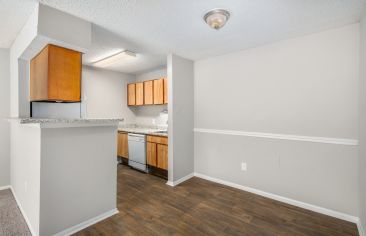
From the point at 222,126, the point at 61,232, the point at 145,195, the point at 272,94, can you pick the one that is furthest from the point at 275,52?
the point at 61,232

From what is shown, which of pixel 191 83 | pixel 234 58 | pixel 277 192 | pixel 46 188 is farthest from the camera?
pixel 191 83

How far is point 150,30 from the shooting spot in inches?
96.1

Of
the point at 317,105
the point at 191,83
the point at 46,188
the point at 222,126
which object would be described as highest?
the point at 191,83

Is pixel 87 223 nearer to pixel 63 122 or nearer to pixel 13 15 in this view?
pixel 63 122

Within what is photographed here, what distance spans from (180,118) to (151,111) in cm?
172

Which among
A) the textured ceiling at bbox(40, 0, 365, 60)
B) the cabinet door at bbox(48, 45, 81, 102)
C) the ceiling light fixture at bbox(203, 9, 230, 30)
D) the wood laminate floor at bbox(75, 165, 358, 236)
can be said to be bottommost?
the wood laminate floor at bbox(75, 165, 358, 236)

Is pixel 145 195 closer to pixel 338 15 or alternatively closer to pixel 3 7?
pixel 3 7

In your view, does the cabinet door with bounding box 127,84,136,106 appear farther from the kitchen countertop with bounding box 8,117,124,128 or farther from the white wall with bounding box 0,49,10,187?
the kitchen countertop with bounding box 8,117,124,128

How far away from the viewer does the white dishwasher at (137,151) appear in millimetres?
3918

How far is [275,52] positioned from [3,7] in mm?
3464

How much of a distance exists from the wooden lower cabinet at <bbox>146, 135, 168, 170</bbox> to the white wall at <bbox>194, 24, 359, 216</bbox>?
0.84 m

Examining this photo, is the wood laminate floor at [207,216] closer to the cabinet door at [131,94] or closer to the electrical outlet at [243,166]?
the electrical outlet at [243,166]

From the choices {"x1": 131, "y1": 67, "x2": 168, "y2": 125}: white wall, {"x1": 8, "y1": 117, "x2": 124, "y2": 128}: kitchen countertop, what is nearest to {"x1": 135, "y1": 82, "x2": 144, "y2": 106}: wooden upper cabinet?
{"x1": 131, "y1": 67, "x2": 168, "y2": 125}: white wall

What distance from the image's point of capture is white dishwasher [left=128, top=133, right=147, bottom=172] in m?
3.92
